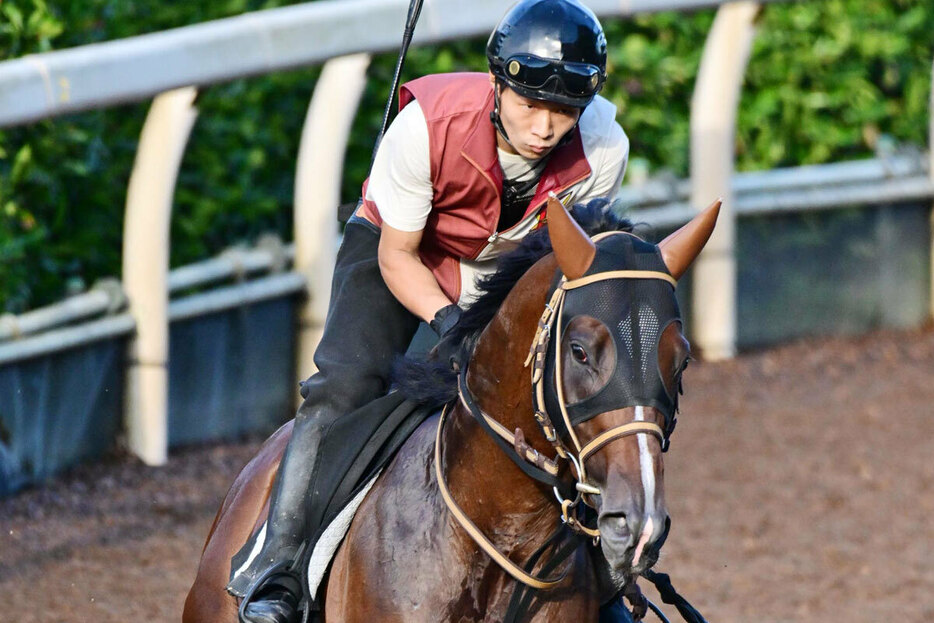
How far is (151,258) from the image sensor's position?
24.5 feet

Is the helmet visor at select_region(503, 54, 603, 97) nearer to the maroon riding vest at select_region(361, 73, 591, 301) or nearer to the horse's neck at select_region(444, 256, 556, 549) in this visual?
the maroon riding vest at select_region(361, 73, 591, 301)

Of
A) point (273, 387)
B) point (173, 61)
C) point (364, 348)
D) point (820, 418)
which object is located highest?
point (364, 348)

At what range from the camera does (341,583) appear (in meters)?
3.77

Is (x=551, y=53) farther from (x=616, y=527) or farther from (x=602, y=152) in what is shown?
(x=616, y=527)

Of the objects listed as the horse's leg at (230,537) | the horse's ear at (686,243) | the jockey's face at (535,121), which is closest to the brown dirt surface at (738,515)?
the horse's leg at (230,537)

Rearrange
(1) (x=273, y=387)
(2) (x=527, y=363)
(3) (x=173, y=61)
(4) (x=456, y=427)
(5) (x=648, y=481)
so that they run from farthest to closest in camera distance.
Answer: (1) (x=273, y=387), (3) (x=173, y=61), (4) (x=456, y=427), (2) (x=527, y=363), (5) (x=648, y=481)

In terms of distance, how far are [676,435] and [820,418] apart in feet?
3.59

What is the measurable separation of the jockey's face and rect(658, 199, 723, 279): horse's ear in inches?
24.7

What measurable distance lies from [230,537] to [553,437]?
1429mm

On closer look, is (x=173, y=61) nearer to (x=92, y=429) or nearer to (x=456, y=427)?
(x=92, y=429)

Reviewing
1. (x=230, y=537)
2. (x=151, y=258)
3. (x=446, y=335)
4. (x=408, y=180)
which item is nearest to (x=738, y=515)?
(x=151, y=258)

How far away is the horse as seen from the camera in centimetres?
311

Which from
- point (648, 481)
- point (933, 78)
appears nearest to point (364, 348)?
point (648, 481)

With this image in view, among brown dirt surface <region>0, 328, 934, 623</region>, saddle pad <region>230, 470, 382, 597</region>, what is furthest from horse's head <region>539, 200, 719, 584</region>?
brown dirt surface <region>0, 328, 934, 623</region>
